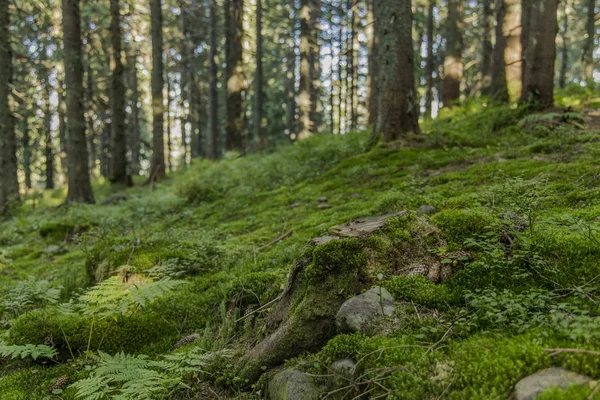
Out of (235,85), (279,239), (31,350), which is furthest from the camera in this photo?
(235,85)

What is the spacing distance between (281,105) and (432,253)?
3717cm

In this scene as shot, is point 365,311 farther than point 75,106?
No

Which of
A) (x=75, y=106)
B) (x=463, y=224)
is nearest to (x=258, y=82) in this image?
(x=75, y=106)

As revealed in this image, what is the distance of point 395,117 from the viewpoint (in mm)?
8508

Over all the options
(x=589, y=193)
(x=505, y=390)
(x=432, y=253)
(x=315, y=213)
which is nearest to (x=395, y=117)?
(x=315, y=213)

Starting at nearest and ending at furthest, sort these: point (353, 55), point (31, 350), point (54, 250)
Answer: point (31, 350)
point (54, 250)
point (353, 55)

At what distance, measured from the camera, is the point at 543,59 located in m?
8.97

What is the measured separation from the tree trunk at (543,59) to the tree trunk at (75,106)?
11770mm

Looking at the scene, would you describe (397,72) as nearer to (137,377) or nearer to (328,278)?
(328,278)

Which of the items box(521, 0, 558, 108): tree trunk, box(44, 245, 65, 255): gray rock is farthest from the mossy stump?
box(521, 0, 558, 108): tree trunk

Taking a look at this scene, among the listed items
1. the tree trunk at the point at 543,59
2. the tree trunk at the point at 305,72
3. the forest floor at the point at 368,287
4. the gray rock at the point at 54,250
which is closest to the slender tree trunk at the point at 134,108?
the tree trunk at the point at 305,72

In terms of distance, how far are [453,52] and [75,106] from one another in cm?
1362

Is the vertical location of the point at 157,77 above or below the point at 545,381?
above

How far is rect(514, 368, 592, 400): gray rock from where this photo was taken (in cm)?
167
